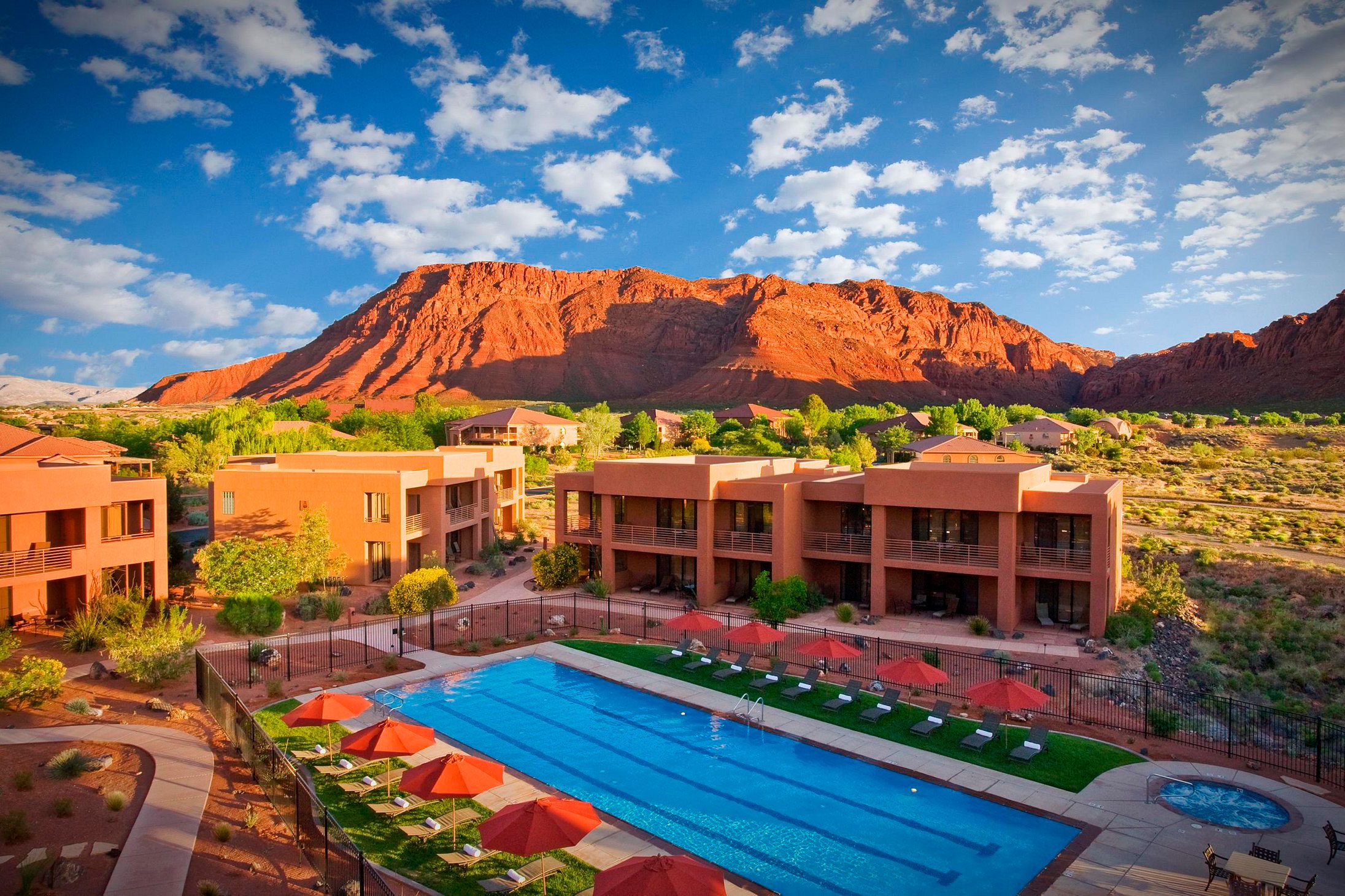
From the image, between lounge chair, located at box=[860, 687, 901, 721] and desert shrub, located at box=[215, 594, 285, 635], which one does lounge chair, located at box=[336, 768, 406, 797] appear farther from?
desert shrub, located at box=[215, 594, 285, 635]

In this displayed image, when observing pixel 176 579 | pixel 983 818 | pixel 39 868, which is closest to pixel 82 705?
pixel 39 868

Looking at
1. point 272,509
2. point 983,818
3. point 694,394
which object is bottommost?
point 983,818

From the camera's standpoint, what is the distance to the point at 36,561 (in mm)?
23312

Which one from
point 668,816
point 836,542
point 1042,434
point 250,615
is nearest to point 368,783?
point 668,816

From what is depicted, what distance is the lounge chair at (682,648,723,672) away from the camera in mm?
22092

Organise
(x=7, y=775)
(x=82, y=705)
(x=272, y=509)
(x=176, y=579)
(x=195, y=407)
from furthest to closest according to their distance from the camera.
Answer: (x=195, y=407)
(x=272, y=509)
(x=176, y=579)
(x=82, y=705)
(x=7, y=775)

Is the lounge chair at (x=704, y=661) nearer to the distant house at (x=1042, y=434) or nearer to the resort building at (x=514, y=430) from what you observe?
the resort building at (x=514, y=430)

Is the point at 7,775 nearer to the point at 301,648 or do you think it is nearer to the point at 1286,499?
the point at 301,648

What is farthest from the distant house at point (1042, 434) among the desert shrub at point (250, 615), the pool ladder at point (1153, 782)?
the desert shrub at point (250, 615)

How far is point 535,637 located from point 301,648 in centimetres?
708

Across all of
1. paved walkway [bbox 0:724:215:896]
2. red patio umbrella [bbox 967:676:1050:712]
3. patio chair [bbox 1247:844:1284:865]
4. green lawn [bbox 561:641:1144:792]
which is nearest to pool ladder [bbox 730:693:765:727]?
green lawn [bbox 561:641:1144:792]

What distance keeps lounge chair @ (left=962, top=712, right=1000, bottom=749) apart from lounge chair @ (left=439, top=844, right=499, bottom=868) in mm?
10268

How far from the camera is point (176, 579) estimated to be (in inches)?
1175

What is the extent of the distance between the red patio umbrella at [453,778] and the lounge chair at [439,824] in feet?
1.12
